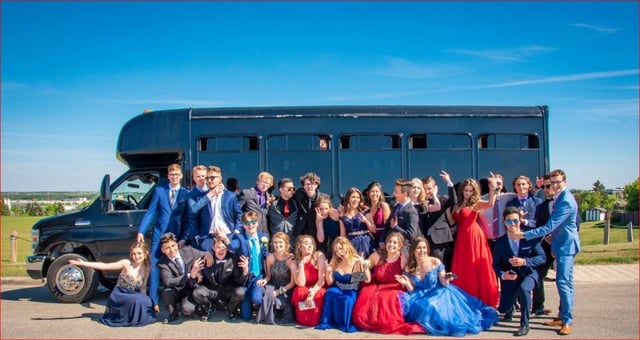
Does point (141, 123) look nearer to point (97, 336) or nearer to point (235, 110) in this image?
point (235, 110)

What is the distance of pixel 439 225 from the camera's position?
687cm

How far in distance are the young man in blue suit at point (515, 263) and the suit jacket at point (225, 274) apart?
322 centimetres

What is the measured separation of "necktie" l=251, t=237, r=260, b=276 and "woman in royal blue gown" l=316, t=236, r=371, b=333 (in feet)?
3.19

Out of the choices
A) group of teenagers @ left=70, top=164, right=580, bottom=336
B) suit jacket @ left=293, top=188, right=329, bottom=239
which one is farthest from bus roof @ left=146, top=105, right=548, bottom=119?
suit jacket @ left=293, top=188, right=329, bottom=239

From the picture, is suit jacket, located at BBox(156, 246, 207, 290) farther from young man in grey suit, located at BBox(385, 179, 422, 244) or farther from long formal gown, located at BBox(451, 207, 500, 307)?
long formal gown, located at BBox(451, 207, 500, 307)

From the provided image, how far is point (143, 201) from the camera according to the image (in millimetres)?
8477

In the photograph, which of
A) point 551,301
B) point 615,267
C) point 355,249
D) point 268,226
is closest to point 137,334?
point 268,226

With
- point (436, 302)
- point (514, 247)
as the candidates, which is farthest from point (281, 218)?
point (514, 247)

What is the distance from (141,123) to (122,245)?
2.03m

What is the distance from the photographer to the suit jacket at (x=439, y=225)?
6820 millimetres

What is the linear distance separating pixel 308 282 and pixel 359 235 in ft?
2.93

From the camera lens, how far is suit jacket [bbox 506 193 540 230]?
6.56 metres

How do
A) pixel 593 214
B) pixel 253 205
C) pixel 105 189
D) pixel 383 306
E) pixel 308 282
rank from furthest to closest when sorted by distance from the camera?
pixel 593 214 < pixel 105 189 < pixel 253 205 < pixel 308 282 < pixel 383 306

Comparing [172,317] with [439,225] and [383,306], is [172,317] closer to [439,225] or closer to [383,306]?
[383,306]
